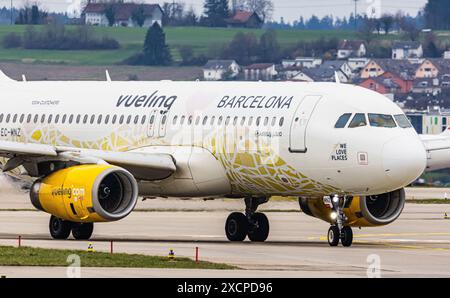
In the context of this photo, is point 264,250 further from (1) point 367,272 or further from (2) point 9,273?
(2) point 9,273

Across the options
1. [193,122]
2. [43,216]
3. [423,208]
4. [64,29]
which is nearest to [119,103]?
[193,122]

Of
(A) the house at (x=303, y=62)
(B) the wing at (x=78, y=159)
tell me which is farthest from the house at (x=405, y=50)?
(B) the wing at (x=78, y=159)

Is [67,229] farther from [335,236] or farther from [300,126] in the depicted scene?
[335,236]

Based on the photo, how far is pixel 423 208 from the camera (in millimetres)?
67750

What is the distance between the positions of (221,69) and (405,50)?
3171 centimetres

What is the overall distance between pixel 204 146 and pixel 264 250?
4949mm

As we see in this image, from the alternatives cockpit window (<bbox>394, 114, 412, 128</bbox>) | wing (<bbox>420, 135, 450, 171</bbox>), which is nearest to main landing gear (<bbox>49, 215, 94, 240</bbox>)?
cockpit window (<bbox>394, 114, 412, 128</bbox>)

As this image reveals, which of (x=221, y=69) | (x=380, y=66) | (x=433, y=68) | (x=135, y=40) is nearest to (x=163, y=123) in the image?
(x=221, y=69)

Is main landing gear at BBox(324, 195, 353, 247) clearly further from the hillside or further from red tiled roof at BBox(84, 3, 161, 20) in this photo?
red tiled roof at BBox(84, 3, 161, 20)

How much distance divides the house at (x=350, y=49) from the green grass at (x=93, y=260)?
144 metres

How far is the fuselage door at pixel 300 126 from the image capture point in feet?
138

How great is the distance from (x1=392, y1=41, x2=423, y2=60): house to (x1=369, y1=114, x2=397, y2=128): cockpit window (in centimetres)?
14325

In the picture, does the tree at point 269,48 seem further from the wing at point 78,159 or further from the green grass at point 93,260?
the green grass at point 93,260

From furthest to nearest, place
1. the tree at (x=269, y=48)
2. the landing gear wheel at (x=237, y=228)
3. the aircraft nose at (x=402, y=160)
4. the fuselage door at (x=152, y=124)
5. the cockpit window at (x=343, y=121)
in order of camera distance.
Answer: the tree at (x=269, y=48)
the fuselage door at (x=152, y=124)
the landing gear wheel at (x=237, y=228)
the cockpit window at (x=343, y=121)
the aircraft nose at (x=402, y=160)
